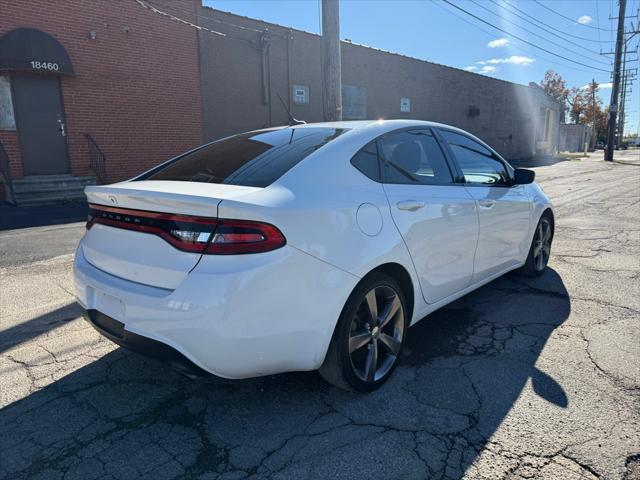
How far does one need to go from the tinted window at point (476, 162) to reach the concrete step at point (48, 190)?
1064 centimetres

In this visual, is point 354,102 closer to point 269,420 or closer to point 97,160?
point 97,160

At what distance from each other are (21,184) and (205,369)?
11.5 metres

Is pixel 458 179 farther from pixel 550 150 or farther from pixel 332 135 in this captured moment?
pixel 550 150

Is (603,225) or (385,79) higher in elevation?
(385,79)

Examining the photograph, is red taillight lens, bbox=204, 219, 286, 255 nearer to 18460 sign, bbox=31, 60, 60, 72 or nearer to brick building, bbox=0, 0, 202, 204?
brick building, bbox=0, 0, 202, 204

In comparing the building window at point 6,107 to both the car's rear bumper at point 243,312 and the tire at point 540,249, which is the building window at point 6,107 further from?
the tire at point 540,249

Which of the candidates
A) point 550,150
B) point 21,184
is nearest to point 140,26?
point 21,184

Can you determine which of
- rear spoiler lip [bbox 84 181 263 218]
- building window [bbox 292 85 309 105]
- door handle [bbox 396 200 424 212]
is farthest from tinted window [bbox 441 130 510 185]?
building window [bbox 292 85 309 105]

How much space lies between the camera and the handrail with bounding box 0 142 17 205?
10969 mm

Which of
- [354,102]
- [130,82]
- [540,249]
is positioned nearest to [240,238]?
[540,249]

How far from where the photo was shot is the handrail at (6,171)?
36.0 feet

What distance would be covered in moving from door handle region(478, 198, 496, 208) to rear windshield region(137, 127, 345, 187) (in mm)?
1363

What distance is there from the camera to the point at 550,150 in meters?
44.1

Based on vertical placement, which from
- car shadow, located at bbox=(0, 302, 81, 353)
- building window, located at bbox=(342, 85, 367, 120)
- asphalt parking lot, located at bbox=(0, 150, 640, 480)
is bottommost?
asphalt parking lot, located at bbox=(0, 150, 640, 480)
